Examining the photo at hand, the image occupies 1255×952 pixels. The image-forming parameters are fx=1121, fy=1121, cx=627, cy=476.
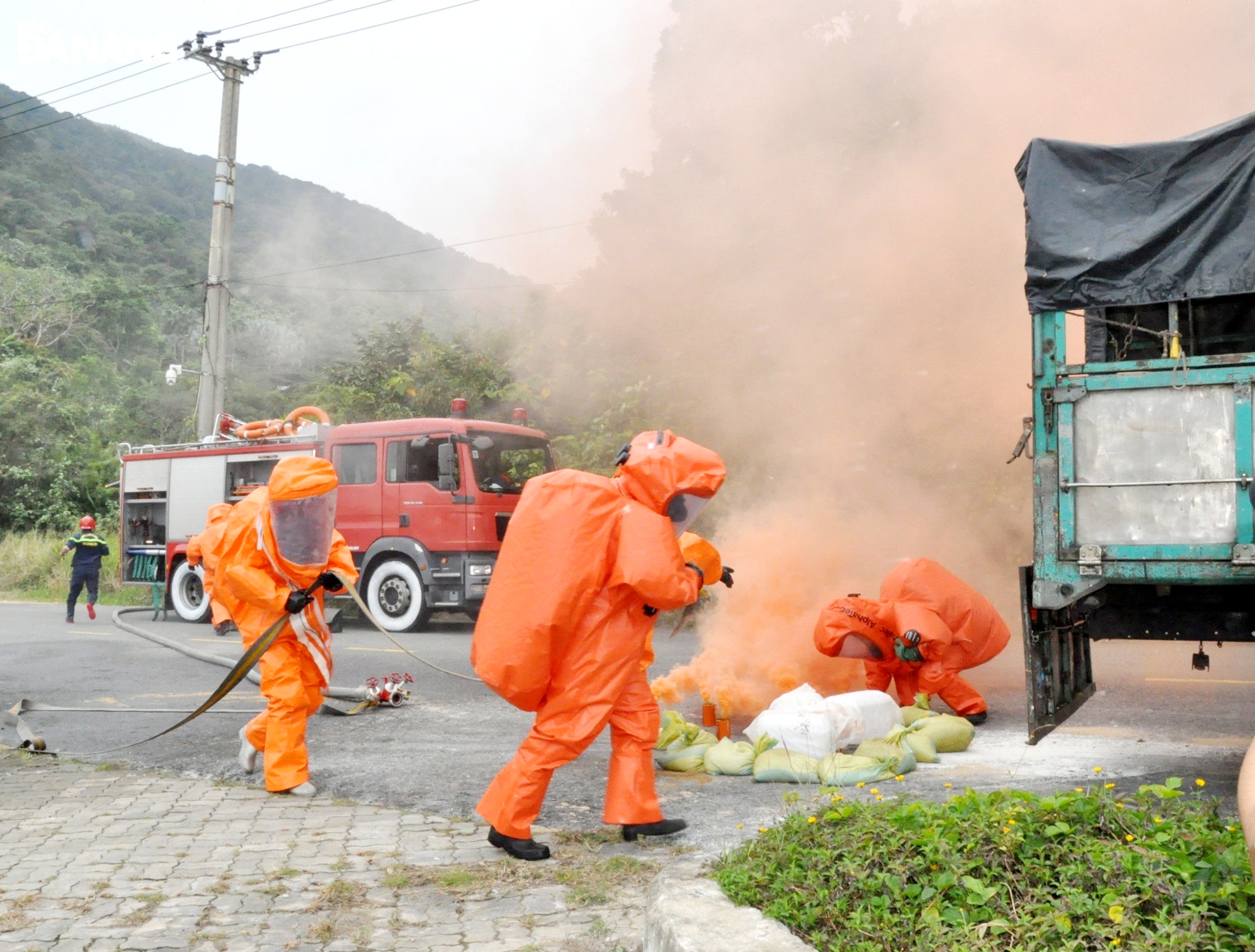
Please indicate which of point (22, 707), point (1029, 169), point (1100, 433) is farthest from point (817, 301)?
point (22, 707)

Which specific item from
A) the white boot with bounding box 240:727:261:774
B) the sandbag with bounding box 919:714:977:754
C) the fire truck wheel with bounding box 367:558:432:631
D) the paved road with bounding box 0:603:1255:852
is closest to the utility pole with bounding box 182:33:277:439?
the fire truck wheel with bounding box 367:558:432:631

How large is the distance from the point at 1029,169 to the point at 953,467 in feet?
16.8

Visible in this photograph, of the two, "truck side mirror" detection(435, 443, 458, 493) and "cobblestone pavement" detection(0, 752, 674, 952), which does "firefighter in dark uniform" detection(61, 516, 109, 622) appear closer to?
"truck side mirror" detection(435, 443, 458, 493)

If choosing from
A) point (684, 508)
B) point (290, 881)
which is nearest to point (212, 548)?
point (290, 881)

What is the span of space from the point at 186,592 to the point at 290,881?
42.4 ft

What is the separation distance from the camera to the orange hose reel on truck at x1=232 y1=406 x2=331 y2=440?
14789 mm

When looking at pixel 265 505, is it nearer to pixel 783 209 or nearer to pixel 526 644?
pixel 526 644

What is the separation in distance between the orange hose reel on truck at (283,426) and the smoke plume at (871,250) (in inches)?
206

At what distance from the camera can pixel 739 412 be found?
1131 centimetres

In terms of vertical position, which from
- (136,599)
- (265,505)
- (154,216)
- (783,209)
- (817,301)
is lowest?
(136,599)

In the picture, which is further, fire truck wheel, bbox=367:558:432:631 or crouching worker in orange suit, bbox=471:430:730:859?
fire truck wheel, bbox=367:558:432:631

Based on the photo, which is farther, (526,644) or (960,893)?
(526,644)

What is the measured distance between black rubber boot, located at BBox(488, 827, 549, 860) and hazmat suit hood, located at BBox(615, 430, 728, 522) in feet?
4.14

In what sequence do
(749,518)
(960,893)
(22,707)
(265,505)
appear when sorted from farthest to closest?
(749,518)
(22,707)
(265,505)
(960,893)
